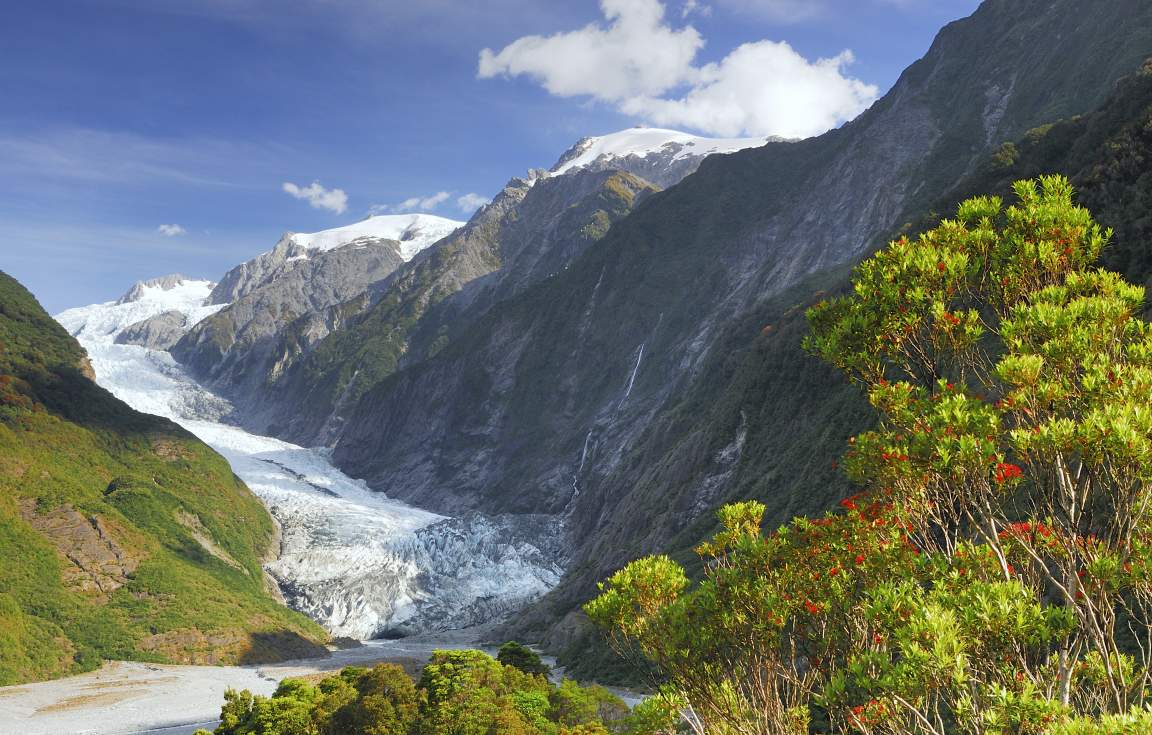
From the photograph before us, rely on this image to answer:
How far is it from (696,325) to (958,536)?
125 meters

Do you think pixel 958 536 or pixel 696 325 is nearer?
pixel 958 536

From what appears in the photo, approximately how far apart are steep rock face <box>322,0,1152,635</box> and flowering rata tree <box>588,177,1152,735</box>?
4209 cm

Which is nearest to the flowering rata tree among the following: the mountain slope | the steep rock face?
the mountain slope

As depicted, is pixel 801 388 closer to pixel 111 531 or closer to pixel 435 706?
pixel 435 706

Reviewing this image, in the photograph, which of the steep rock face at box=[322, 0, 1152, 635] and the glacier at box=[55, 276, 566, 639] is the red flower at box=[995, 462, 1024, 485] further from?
the glacier at box=[55, 276, 566, 639]

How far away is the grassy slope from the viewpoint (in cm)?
6681

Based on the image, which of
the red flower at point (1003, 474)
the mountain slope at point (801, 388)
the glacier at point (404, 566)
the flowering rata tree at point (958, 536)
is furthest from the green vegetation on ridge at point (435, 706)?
the glacier at point (404, 566)

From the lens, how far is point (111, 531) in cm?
7944

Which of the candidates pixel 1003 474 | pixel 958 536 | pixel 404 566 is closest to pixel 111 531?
pixel 404 566

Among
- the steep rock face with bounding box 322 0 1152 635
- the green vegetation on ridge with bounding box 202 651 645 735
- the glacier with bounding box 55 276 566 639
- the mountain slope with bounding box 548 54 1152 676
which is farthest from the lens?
the glacier with bounding box 55 276 566 639

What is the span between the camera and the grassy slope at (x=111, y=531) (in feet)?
219

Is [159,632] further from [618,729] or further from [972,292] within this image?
[972,292]

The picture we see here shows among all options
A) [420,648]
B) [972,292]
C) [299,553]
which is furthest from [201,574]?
[972,292]

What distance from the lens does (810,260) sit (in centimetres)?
11888
